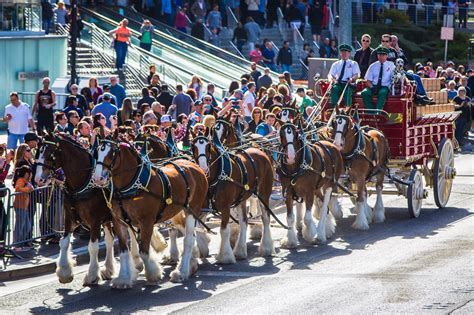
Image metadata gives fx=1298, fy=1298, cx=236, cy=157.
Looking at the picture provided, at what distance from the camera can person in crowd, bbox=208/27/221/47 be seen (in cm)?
3922

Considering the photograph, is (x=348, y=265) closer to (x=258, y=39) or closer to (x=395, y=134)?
(x=395, y=134)

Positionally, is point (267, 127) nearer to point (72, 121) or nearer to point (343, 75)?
point (343, 75)

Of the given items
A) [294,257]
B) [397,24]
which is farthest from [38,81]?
[397,24]

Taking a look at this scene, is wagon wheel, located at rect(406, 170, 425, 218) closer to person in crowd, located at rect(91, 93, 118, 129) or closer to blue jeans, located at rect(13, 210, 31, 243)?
person in crowd, located at rect(91, 93, 118, 129)

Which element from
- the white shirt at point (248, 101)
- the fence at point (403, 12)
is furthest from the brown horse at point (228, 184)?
the fence at point (403, 12)

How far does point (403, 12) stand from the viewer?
5150 cm

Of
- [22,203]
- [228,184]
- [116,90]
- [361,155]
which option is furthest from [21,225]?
[116,90]

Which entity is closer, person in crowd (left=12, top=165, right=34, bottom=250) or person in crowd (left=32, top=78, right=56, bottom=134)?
person in crowd (left=12, top=165, right=34, bottom=250)

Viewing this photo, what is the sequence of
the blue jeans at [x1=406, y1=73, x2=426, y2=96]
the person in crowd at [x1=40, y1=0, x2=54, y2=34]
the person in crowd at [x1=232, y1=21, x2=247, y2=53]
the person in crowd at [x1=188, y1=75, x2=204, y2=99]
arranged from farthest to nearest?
1. the person in crowd at [x1=232, y1=21, x2=247, y2=53]
2. the person in crowd at [x1=40, y1=0, x2=54, y2=34]
3. the person in crowd at [x1=188, y1=75, x2=204, y2=99]
4. the blue jeans at [x1=406, y1=73, x2=426, y2=96]

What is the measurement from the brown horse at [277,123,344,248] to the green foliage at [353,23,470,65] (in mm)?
28339

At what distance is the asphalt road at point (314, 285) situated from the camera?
49.6 ft

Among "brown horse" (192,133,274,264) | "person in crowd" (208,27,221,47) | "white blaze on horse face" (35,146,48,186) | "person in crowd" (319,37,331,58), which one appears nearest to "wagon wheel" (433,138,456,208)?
"brown horse" (192,133,274,264)

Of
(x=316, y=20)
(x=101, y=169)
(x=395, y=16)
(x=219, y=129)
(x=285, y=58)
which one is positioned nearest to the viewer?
(x=101, y=169)

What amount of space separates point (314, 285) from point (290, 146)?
349cm
